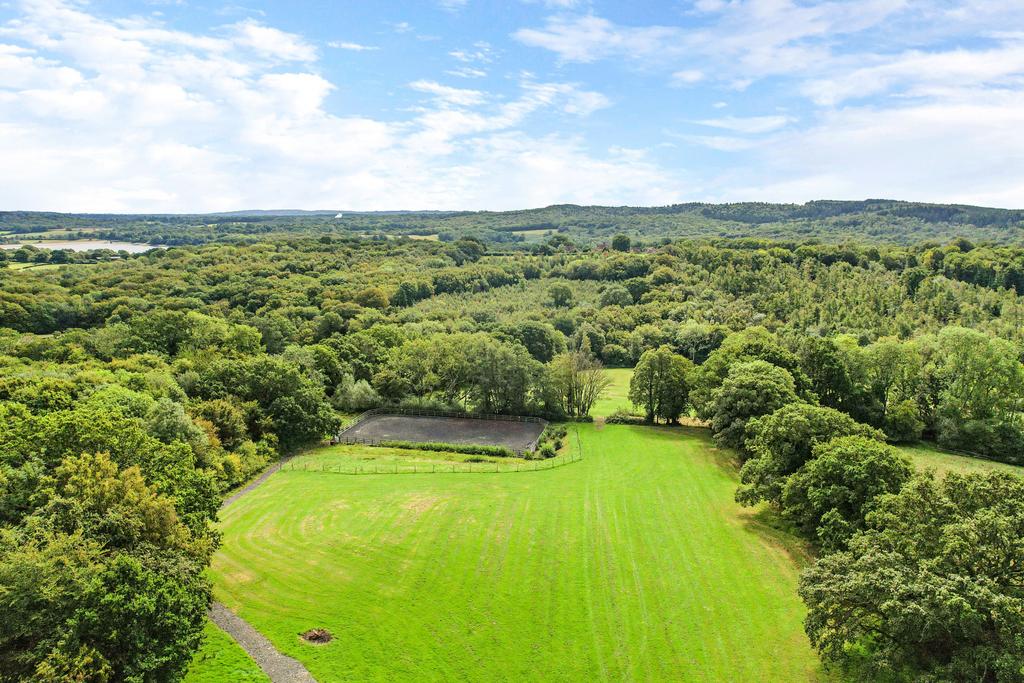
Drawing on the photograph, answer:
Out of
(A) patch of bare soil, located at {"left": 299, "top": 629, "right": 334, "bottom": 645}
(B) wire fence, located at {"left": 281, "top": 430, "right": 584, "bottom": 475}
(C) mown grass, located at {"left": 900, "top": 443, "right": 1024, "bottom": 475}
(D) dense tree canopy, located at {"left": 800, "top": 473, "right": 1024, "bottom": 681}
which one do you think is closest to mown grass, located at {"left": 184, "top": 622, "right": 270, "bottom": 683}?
(A) patch of bare soil, located at {"left": 299, "top": 629, "right": 334, "bottom": 645}

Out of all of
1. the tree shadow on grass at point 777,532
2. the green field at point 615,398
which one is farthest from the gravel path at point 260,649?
the green field at point 615,398

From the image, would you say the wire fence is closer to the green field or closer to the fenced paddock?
the fenced paddock

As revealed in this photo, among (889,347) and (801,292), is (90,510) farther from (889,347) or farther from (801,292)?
(801,292)

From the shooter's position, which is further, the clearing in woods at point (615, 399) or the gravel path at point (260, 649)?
the clearing in woods at point (615, 399)

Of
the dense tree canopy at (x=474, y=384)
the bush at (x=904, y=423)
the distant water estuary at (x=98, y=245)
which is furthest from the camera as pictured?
the distant water estuary at (x=98, y=245)

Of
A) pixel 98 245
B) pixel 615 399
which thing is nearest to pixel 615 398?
pixel 615 399

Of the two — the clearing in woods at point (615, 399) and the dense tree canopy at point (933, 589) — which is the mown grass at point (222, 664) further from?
the clearing in woods at point (615, 399)

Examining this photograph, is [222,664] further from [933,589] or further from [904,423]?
[904,423]
